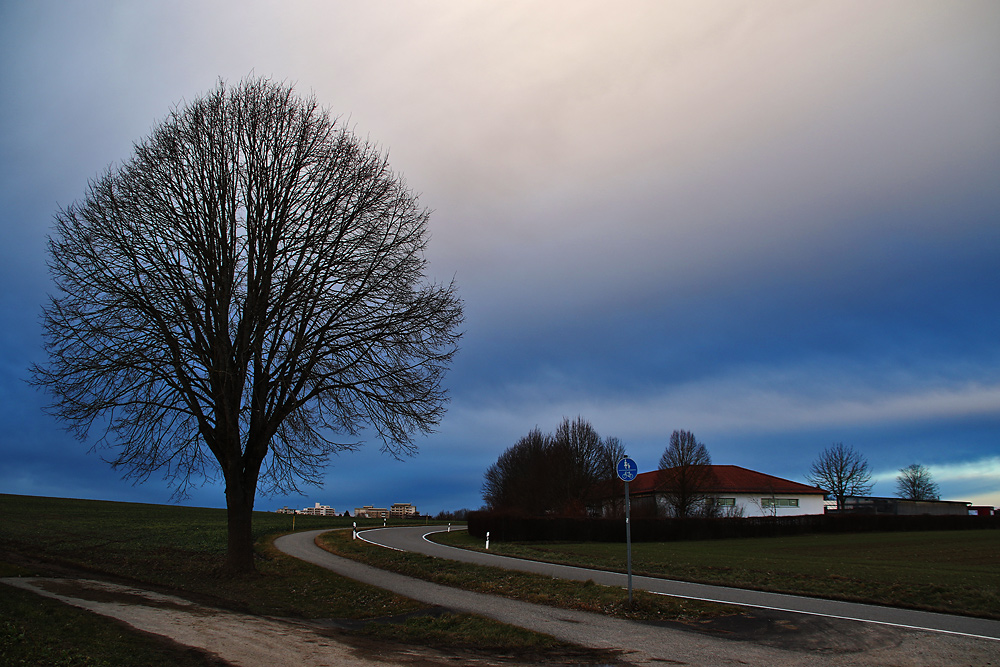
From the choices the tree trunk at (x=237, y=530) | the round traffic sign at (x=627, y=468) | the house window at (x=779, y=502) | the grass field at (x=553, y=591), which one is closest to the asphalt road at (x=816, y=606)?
the grass field at (x=553, y=591)

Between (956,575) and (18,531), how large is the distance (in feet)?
126

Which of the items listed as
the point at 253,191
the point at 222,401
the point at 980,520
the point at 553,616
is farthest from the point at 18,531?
the point at 980,520

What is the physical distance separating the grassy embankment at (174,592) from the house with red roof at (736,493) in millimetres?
50845

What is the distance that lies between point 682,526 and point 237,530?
41404 mm

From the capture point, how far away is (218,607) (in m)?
12.2

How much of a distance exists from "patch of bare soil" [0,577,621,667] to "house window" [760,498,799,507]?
75713 millimetres

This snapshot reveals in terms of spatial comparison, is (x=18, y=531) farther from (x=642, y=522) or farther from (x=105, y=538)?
(x=642, y=522)

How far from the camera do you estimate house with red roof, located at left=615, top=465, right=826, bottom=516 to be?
2694 inches

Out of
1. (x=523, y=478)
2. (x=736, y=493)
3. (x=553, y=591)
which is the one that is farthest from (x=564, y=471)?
(x=553, y=591)

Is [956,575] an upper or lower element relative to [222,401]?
lower

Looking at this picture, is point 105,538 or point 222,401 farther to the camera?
point 105,538

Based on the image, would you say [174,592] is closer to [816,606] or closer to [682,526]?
[816,606]

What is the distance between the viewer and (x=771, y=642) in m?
9.88

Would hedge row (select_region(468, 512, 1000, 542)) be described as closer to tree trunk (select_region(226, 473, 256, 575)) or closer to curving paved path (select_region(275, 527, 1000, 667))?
tree trunk (select_region(226, 473, 256, 575))
